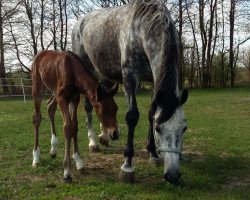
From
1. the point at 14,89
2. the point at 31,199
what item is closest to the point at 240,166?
the point at 31,199

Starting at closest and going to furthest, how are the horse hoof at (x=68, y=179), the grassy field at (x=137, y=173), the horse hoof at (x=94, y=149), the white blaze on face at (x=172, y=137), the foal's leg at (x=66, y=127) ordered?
1. the white blaze on face at (x=172, y=137)
2. the grassy field at (x=137, y=173)
3. the horse hoof at (x=68, y=179)
4. the foal's leg at (x=66, y=127)
5. the horse hoof at (x=94, y=149)

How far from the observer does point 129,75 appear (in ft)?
18.9

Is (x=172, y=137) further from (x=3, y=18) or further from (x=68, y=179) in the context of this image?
(x=3, y=18)

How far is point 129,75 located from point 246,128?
6331mm

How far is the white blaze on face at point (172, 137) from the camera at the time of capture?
4566mm

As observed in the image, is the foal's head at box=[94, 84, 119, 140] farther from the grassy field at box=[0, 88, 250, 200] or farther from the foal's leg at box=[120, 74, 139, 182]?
the grassy field at box=[0, 88, 250, 200]

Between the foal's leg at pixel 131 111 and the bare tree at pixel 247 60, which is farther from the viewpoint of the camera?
the bare tree at pixel 247 60

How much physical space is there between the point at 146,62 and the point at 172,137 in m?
1.49

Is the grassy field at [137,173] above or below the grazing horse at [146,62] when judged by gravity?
below

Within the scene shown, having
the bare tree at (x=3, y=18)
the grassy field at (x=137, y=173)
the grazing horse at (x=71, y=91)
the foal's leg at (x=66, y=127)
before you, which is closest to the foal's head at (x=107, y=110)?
the grazing horse at (x=71, y=91)

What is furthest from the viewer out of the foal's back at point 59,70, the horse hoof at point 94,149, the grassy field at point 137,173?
the horse hoof at point 94,149

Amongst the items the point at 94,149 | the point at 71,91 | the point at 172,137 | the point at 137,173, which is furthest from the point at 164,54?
the point at 94,149

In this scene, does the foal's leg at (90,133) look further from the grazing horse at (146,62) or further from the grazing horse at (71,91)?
the grazing horse at (71,91)

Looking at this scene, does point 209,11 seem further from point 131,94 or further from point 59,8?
A: point 131,94
